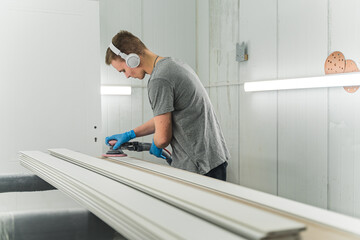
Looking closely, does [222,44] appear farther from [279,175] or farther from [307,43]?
[279,175]

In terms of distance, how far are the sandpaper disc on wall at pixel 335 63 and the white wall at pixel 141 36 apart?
1.94 m

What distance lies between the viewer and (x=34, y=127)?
3.52 metres

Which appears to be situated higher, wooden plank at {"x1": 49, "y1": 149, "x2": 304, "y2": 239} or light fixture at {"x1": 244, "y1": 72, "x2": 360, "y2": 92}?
light fixture at {"x1": 244, "y1": 72, "x2": 360, "y2": 92}

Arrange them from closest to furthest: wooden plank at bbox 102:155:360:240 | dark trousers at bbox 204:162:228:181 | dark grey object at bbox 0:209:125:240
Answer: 1. wooden plank at bbox 102:155:360:240
2. dark grey object at bbox 0:209:125:240
3. dark trousers at bbox 204:162:228:181

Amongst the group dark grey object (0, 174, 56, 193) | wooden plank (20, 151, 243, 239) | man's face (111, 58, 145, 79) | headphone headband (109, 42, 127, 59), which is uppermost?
headphone headband (109, 42, 127, 59)

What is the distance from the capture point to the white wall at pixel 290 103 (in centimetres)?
280

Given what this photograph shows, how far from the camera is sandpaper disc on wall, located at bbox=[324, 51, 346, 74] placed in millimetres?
2773

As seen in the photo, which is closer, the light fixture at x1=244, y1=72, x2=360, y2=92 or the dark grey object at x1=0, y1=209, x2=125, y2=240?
the dark grey object at x1=0, y1=209, x2=125, y2=240

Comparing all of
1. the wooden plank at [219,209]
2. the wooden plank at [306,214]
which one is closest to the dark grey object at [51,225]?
the wooden plank at [219,209]

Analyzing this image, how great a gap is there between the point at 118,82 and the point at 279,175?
6.21 ft

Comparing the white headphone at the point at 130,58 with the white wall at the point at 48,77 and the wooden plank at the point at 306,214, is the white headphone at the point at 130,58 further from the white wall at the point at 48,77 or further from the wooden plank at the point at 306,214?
the white wall at the point at 48,77

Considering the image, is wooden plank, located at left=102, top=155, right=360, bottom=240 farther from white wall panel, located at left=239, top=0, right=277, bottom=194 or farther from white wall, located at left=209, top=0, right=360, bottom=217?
white wall panel, located at left=239, top=0, right=277, bottom=194

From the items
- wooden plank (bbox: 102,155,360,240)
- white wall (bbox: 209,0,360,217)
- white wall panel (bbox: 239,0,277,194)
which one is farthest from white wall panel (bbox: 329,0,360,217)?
wooden plank (bbox: 102,155,360,240)

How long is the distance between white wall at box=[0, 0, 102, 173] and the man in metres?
1.48
